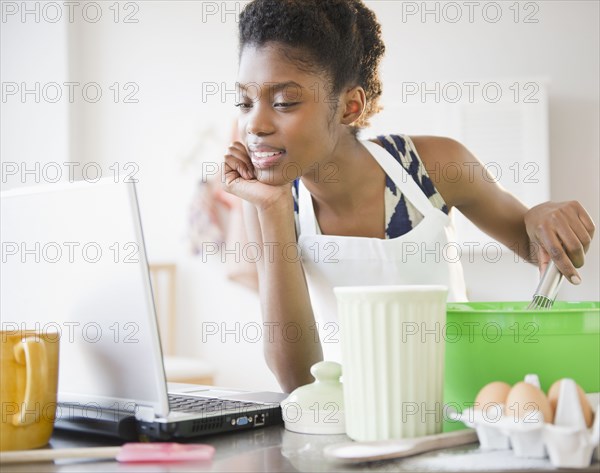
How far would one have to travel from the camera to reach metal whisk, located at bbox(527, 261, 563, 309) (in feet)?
3.20

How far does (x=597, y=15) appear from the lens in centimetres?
334

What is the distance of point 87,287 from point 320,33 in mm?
668

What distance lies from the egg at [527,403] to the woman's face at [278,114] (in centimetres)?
67

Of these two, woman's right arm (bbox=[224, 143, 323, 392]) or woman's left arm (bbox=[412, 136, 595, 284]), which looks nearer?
woman's right arm (bbox=[224, 143, 323, 392])

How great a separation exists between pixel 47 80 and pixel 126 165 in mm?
559

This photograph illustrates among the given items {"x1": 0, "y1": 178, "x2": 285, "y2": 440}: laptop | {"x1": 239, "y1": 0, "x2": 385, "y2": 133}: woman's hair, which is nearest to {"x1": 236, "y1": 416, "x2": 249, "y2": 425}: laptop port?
{"x1": 0, "y1": 178, "x2": 285, "y2": 440}: laptop

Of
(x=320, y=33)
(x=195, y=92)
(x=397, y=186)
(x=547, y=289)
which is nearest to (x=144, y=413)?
(x=547, y=289)

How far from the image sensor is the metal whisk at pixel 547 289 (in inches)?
38.4

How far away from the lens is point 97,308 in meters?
0.85

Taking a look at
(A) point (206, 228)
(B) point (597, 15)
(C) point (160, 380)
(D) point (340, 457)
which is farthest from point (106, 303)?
(B) point (597, 15)

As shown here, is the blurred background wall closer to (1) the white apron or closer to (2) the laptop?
(1) the white apron

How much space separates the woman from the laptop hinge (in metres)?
0.55

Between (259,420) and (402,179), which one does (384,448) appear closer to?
(259,420)

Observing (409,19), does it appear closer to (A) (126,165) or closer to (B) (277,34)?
(A) (126,165)
